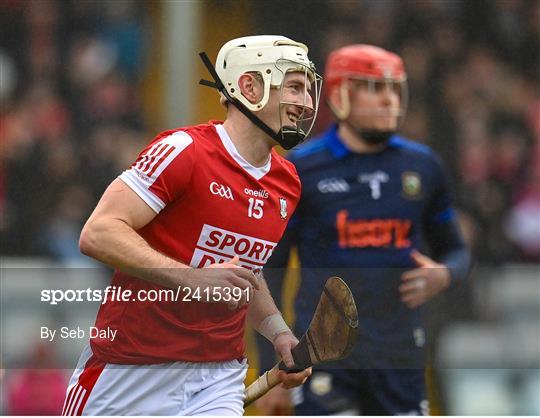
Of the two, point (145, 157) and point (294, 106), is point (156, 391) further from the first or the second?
point (294, 106)

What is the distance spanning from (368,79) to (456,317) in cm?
114

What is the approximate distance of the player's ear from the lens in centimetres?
355

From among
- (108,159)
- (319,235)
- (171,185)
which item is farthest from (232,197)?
(108,159)

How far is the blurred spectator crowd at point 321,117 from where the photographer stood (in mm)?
6754

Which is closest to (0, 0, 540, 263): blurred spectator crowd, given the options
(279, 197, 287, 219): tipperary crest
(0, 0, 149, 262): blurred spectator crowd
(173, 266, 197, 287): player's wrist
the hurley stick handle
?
(0, 0, 149, 262): blurred spectator crowd

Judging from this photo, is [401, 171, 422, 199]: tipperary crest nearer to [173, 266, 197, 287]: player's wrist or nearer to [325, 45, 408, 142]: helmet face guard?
[325, 45, 408, 142]: helmet face guard

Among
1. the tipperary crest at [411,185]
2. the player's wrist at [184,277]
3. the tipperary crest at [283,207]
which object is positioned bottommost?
the tipperary crest at [411,185]

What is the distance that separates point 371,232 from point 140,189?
4.62ft

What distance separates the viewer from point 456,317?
5.32 metres

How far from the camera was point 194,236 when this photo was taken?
11.2 feet

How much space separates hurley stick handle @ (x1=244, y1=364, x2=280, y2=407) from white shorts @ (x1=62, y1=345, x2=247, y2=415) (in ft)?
0.38

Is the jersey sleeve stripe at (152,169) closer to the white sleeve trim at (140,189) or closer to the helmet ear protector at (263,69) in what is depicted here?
the white sleeve trim at (140,189)

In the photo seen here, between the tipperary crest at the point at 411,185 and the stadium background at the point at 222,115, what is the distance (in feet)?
1.60

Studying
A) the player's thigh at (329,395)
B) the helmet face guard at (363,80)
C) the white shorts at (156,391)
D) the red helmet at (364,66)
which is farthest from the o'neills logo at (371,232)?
the white shorts at (156,391)
